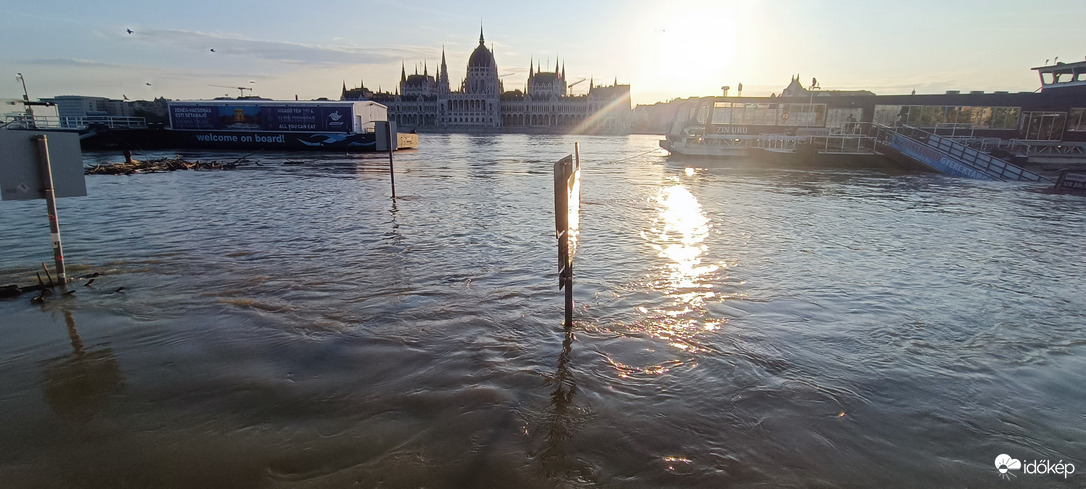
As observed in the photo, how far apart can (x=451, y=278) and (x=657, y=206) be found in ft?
37.4

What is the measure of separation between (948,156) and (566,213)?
1679 inches

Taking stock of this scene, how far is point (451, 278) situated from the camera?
8375 mm

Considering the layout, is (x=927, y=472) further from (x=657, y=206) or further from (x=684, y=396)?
(x=657, y=206)

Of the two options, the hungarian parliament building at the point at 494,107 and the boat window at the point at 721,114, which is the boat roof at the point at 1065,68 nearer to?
the boat window at the point at 721,114

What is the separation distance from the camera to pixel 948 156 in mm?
36375

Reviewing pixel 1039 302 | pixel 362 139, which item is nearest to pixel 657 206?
pixel 1039 302

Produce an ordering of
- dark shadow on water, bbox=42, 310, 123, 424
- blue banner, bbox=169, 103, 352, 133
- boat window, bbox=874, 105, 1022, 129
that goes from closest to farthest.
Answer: dark shadow on water, bbox=42, 310, 123, 424 → boat window, bbox=874, 105, 1022, 129 → blue banner, bbox=169, 103, 352, 133

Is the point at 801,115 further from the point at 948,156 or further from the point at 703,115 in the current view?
the point at 948,156

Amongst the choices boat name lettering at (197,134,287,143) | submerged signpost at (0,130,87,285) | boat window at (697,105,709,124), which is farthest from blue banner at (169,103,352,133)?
submerged signpost at (0,130,87,285)

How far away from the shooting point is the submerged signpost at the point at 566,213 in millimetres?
4645

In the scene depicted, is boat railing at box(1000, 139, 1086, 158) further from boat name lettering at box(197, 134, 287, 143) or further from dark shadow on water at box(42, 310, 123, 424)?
boat name lettering at box(197, 134, 287, 143)

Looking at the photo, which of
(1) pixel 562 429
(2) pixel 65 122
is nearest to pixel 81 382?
(1) pixel 562 429

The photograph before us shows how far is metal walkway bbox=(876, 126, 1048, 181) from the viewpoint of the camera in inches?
1258

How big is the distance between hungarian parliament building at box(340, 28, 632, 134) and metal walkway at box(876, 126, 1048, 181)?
146525mm
